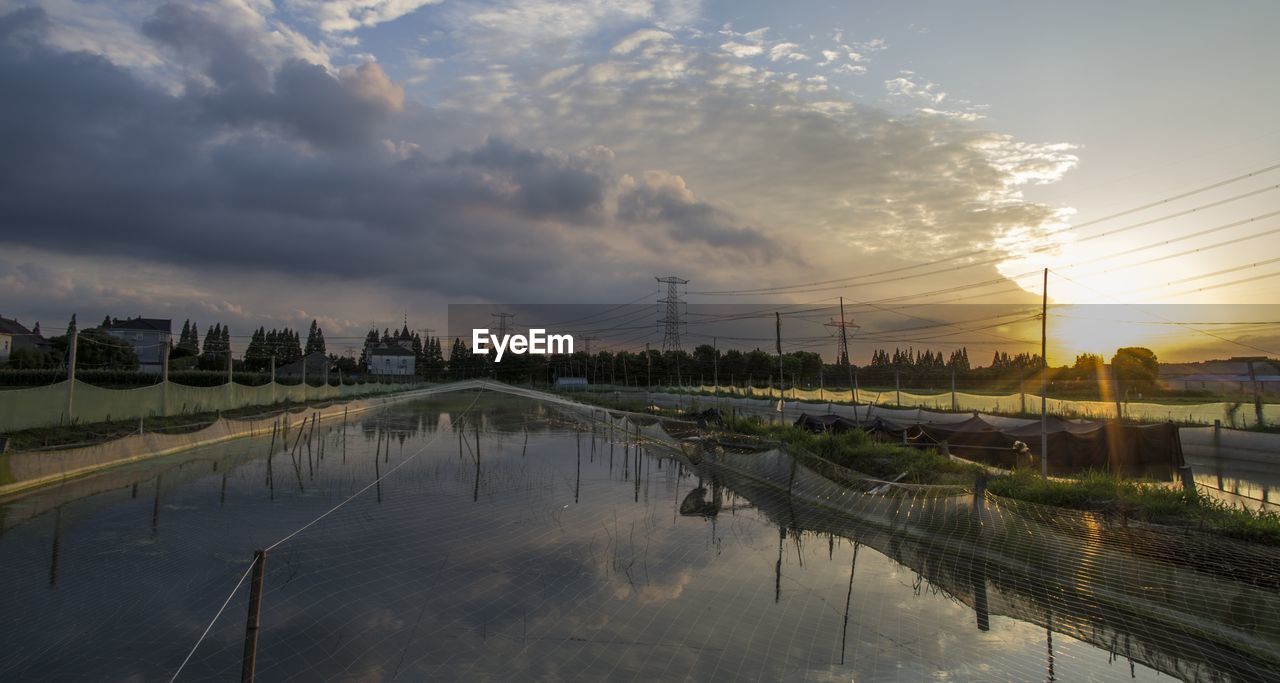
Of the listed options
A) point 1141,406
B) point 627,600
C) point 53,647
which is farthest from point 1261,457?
point 53,647

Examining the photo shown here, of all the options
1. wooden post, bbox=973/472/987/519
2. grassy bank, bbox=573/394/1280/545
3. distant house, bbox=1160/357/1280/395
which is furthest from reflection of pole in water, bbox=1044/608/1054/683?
distant house, bbox=1160/357/1280/395

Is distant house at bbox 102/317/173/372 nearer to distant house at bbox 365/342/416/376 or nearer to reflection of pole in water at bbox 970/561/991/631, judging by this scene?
distant house at bbox 365/342/416/376

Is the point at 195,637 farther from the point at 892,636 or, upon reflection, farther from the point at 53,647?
the point at 892,636

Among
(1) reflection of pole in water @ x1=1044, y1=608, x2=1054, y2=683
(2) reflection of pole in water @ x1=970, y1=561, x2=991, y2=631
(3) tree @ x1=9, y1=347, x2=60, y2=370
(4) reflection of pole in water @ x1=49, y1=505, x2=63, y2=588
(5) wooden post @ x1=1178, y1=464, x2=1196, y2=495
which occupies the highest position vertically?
(3) tree @ x1=9, y1=347, x2=60, y2=370

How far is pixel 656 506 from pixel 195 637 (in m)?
8.13

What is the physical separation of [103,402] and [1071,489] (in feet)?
81.4

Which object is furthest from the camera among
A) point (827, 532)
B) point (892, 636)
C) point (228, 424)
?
point (228, 424)

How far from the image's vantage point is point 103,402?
2014 centimetres

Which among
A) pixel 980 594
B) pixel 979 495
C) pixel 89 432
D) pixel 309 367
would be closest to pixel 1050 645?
pixel 980 594

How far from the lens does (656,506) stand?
42.5ft

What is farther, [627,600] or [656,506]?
[656,506]

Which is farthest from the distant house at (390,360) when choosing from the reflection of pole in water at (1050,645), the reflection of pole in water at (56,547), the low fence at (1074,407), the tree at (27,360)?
the reflection of pole in water at (1050,645)

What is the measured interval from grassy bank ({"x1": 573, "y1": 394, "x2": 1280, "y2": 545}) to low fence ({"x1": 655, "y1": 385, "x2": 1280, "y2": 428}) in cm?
681

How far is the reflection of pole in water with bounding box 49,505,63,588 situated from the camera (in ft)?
25.1
